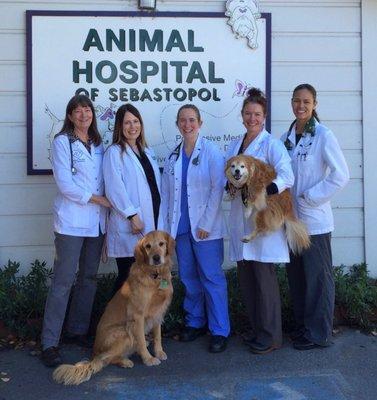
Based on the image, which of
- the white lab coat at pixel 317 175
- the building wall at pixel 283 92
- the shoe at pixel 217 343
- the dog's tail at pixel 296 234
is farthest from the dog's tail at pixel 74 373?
the white lab coat at pixel 317 175

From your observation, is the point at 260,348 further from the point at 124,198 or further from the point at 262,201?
the point at 124,198

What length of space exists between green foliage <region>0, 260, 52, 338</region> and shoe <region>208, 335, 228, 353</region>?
1.57 m

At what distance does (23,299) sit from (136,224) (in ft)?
4.55

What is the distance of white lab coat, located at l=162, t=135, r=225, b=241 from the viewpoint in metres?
4.72

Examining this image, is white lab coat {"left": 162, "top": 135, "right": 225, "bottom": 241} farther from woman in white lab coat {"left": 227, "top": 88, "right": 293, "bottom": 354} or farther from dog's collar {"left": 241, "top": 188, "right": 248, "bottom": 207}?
dog's collar {"left": 241, "top": 188, "right": 248, "bottom": 207}

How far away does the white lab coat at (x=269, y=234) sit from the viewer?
174 inches

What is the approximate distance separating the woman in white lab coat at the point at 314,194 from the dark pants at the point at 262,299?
0.27m

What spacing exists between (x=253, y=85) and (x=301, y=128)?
1.18m

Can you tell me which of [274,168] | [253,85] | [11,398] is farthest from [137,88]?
[11,398]

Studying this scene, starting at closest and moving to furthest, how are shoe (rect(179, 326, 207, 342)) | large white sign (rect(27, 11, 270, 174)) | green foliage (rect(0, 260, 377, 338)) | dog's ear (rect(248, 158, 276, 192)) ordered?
dog's ear (rect(248, 158, 276, 192)) → shoe (rect(179, 326, 207, 342)) → green foliage (rect(0, 260, 377, 338)) → large white sign (rect(27, 11, 270, 174))

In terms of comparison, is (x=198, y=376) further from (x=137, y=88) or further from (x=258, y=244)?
(x=137, y=88)

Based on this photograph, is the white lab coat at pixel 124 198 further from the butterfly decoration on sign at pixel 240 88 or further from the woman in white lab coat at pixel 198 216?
the butterfly decoration on sign at pixel 240 88

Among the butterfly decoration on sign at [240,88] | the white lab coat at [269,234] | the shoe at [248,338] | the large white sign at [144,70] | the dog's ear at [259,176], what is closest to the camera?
the dog's ear at [259,176]

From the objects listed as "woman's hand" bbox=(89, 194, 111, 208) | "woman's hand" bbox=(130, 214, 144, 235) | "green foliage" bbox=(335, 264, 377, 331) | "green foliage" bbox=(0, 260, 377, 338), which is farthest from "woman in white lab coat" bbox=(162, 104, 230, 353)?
"green foliage" bbox=(335, 264, 377, 331)
